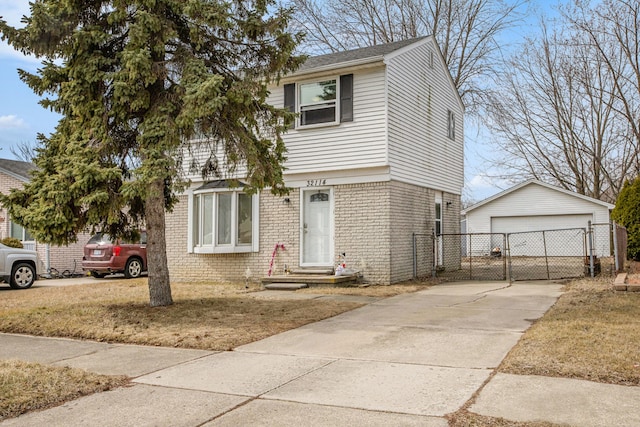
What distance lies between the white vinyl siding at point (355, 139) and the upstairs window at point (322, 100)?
0.15 metres

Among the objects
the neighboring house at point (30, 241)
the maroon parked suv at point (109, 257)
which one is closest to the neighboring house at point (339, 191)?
the maroon parked suv at point (109, 257)

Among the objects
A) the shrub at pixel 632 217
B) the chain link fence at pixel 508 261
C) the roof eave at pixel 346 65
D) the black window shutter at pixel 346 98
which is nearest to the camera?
the roof eave at pixel 346 65

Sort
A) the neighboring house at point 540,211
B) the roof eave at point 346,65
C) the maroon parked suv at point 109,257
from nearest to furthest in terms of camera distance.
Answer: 1. the roof eave at point 346,65
2. the maroon parked suv at point 109,257
3. the neighboring house at point 540,211

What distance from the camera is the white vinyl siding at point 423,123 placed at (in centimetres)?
1335

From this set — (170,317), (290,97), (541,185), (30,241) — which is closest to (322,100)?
(290,97)

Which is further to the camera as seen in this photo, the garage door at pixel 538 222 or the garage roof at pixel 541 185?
the garage door at pixel 538 222

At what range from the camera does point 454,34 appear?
26.9m

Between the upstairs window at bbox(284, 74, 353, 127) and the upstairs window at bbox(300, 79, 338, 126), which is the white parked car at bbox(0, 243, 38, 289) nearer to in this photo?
the upstairs window at bbox(284, 74, 353, 127)

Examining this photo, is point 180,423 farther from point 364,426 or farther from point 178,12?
point 178,12

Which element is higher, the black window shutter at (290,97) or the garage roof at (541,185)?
the black window shutter at (290,97)

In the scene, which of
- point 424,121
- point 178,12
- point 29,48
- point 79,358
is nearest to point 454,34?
point 424,121

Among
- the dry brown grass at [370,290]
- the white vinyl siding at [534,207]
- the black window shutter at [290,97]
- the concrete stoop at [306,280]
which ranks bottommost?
the dry brown grass at [370,290]

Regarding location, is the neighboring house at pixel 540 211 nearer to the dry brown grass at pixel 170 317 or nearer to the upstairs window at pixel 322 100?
the upstairs window at pixel 322 100

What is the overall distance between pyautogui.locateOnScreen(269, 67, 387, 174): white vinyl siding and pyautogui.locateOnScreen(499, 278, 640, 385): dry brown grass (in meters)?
5.68
